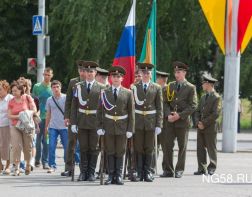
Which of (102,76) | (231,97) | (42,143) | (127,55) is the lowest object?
(42,143)

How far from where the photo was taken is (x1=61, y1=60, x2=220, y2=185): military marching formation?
14.1 meters

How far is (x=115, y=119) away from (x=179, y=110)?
67.8 inches

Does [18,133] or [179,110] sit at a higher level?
[179,110]

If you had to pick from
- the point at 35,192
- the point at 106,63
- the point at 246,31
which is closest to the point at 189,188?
the point at 35,192

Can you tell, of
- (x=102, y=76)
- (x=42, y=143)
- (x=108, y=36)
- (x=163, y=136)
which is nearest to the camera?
(x=102, y=76)

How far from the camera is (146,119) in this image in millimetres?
14578

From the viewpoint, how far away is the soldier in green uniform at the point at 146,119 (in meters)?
14.6

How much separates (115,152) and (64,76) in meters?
22.4

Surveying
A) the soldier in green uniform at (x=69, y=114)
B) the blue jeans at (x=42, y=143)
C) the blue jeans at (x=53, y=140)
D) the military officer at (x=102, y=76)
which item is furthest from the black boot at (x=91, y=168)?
the blue jeans at (x=42, y=143)

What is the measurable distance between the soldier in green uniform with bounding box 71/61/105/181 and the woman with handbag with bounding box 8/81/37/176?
5.53 ft

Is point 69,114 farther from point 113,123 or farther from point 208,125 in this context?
point 208,125

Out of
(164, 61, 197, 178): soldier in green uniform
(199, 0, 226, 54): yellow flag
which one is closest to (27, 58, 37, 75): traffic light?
(199, 0, 226, 54): yellow flag

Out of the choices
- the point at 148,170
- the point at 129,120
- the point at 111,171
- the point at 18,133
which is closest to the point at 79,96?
the point at 129,120

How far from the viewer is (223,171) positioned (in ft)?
54.5
